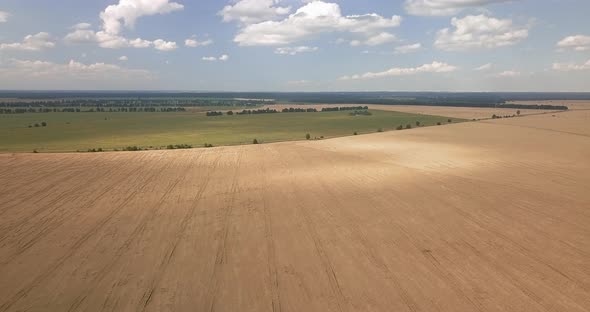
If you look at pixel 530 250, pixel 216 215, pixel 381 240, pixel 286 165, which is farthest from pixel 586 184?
pixel 216 215

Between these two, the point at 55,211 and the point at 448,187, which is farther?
the point at 448,187

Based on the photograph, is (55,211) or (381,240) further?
(55,211)

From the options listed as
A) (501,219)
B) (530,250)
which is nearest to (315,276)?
(530,250)

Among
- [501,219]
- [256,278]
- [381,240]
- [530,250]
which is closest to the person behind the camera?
[256,278]

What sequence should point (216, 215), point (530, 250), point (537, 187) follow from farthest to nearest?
point (537, 187) → point (216, 215) → point (530, 250)

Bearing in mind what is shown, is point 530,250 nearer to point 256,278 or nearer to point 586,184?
point 256,278

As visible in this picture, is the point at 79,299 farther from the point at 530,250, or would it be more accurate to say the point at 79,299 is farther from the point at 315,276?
the point at 530,250
